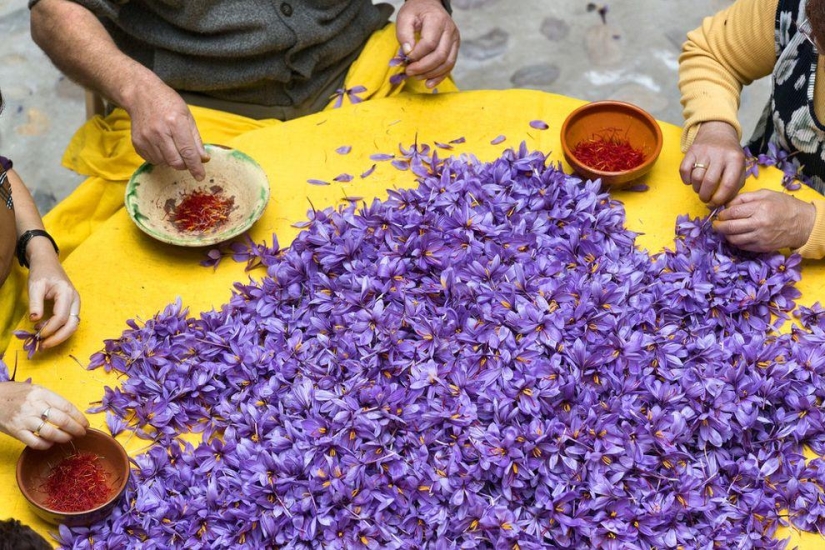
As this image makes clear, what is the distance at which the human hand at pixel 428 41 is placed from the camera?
7.34 feet

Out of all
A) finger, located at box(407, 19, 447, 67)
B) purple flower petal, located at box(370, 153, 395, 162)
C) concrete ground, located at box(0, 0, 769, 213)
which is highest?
finger, located at box(407, 19, 447, 67)

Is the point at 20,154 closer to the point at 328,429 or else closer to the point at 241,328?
the point at 241,328

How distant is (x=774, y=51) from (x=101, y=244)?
5.48 ft

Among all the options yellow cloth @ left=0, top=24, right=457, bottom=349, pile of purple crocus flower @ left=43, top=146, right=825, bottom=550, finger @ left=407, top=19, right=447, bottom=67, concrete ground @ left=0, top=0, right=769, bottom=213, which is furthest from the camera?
concrete ground @ left=0, top=0, right=769, bottom=213

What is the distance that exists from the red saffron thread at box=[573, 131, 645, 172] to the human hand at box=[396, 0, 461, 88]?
405mm

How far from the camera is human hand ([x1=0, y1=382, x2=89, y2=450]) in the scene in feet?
5.45

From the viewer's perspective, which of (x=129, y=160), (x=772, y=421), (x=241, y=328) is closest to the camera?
(x=772, y=421)

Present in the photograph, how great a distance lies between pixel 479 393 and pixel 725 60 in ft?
3.91

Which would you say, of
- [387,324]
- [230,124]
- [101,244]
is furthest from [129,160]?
[387,324]

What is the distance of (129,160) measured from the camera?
2467mm

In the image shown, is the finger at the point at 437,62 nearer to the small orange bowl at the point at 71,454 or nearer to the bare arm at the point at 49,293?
the bare arm at the point at 49,293

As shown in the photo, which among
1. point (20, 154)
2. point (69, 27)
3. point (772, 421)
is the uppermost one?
point (69, 27)

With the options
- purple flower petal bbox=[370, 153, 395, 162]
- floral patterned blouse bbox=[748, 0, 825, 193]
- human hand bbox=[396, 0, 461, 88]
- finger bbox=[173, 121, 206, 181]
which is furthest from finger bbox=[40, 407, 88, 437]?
floral patterned blouse bbox=[748, 0, 825, 193]

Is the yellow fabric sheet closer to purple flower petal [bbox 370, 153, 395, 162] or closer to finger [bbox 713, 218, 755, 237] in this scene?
purple flower petal [bbox 370, 153, 395, 162]
